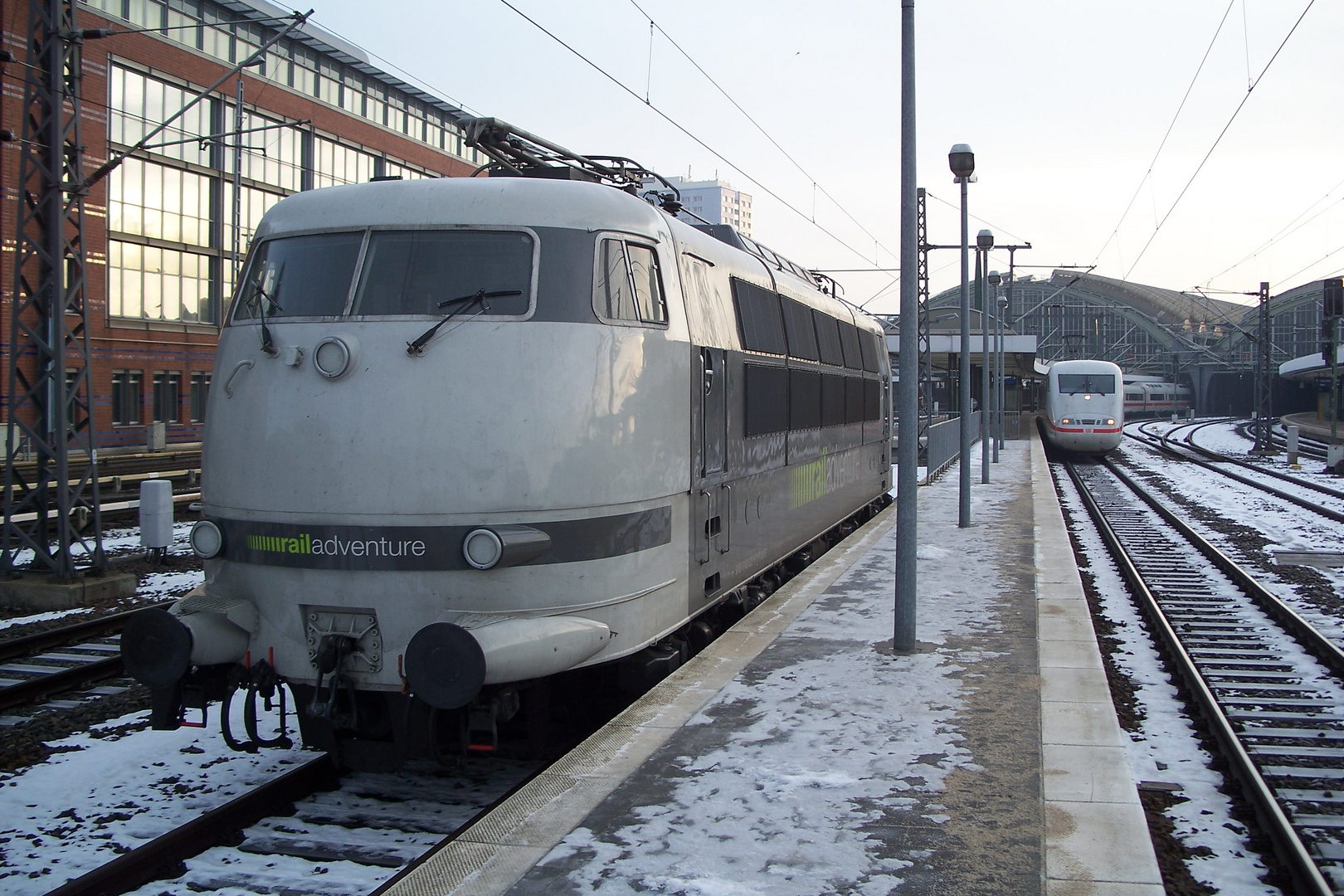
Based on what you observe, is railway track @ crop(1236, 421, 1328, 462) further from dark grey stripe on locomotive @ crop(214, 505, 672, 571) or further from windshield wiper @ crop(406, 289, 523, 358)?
windshield wiper @ crop(406, 289, 523, 358)

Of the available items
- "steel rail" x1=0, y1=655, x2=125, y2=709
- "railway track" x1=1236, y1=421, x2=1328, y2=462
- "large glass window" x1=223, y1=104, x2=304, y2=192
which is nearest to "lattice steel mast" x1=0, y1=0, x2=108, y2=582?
"steel rail" x1=0, y1=655, x2=125, y2=709

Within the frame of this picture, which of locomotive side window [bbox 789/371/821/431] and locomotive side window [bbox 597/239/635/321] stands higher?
locomotive side window [bbox 597/239/635/321]

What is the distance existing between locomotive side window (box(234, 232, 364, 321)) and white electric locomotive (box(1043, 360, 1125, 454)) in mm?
32837

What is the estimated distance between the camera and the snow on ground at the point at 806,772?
4582 mm

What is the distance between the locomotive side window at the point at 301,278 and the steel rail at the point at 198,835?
266cm

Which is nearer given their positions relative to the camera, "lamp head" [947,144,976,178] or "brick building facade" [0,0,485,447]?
"lamp head" [947,144,976,178]

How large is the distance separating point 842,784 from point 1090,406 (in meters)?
32.7

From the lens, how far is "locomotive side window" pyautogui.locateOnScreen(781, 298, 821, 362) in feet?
34.6

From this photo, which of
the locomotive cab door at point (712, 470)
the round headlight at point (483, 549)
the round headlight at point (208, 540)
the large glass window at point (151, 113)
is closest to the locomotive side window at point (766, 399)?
the locomotive cab door at point (712, 470)

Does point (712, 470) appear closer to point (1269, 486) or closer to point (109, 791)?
point (109, 791)

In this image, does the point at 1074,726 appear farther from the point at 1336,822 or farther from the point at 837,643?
the point at 837,643

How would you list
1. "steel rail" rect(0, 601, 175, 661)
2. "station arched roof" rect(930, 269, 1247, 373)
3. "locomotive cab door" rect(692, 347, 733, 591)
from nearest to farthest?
"locomotive cab door" rect(692, 347, 733, 591), "steel rail" rect(0, 601, 175, 661), "station arched roof" rect(930, 269, 1247, 373)

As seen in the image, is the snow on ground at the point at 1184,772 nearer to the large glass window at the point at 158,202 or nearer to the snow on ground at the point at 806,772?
the snow on ground at the point at 806,772

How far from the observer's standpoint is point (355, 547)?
229 inches
